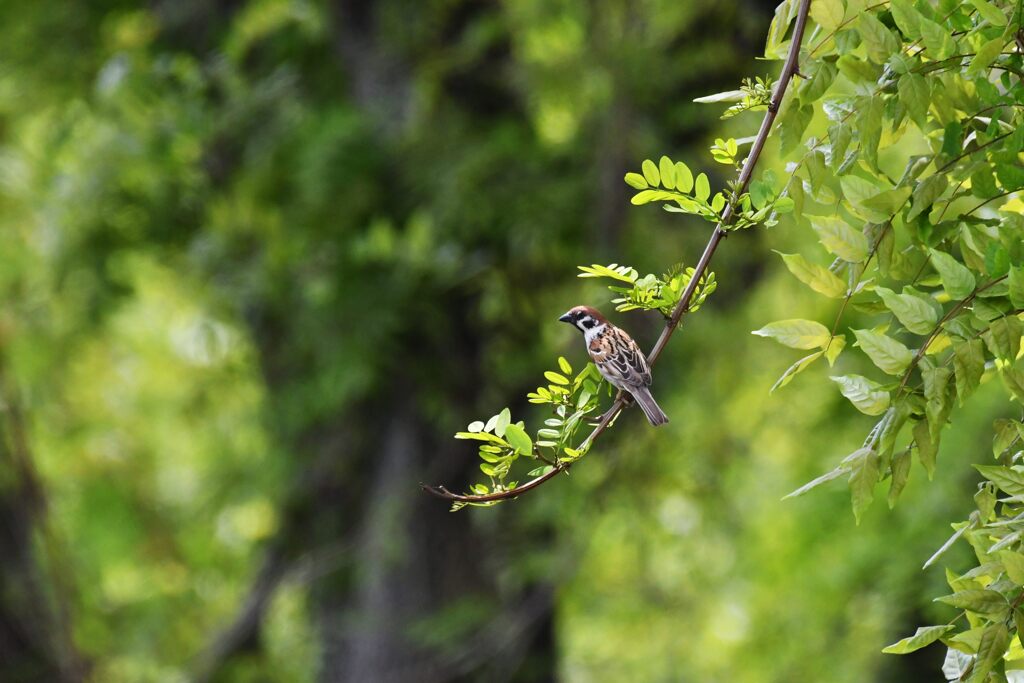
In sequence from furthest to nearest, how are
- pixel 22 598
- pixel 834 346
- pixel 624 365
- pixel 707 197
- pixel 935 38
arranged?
pixel 22 598 → pixel 624 365 → pixel 834 346 → pixel 707 197 → pixel 935 38

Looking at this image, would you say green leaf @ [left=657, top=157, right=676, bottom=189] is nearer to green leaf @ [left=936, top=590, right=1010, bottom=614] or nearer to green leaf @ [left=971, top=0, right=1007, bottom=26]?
green leaf @ [left=971, top=0, right=1007, bottom=26]

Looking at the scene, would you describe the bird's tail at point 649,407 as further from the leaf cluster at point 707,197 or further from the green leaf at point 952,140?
the green leaf at point 952,140

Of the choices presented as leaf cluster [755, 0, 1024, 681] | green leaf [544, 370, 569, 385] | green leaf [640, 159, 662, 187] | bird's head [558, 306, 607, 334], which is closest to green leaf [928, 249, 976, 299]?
leaf cluster [755, 0, 1024, 681]

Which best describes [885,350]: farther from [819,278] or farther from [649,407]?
[649,407]

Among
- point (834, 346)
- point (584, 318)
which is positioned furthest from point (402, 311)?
point (834, 346)

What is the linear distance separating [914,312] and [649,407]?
882 mm

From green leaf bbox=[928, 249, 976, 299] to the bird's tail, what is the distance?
2.66 ft

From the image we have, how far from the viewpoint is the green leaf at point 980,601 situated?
77.4 inches

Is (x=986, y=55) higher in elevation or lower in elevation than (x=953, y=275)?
higher

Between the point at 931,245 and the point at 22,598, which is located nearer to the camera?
the point at 931,245

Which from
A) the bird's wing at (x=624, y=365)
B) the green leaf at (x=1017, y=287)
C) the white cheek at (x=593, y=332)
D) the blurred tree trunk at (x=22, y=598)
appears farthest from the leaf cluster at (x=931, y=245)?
the blurred tree trunk at (x=22, y=598)

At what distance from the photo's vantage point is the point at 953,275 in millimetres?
1956

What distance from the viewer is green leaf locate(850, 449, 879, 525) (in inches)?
80.4

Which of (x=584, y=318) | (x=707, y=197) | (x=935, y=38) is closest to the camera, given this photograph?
(x=935, y=38)
